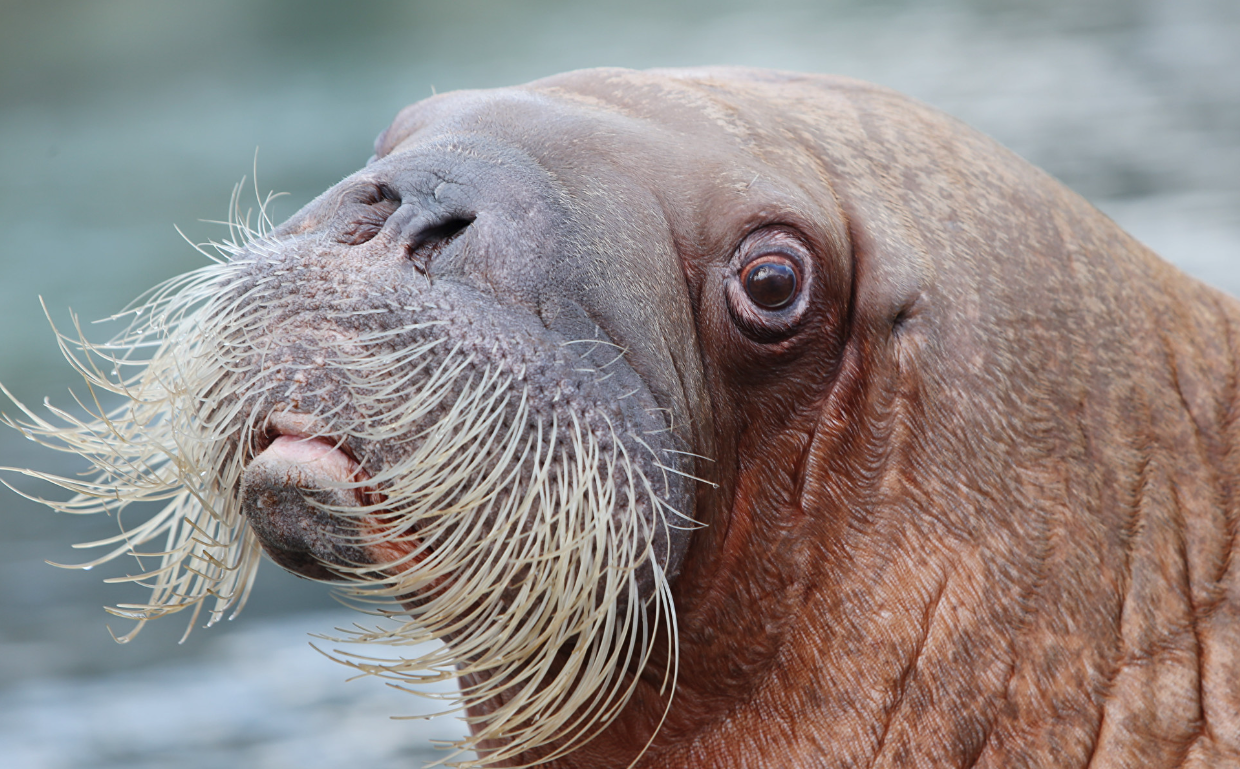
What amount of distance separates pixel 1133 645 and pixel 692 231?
1.38 meters

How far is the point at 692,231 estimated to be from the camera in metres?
2.80

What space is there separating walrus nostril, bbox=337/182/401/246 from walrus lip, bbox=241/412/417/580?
0.41 m

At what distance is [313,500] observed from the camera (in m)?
2.54

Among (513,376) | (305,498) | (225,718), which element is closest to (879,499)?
(513,376)

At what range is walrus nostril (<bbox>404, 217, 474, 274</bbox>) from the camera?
2629 mm

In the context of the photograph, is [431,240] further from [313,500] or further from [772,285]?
[772,285]

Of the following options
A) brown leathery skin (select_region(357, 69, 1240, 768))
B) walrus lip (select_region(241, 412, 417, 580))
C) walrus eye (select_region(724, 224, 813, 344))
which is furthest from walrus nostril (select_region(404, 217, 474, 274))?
walrus eye (select_region(724, 224, 813, 344))

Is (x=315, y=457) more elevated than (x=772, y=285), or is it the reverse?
(x=772, y=285)

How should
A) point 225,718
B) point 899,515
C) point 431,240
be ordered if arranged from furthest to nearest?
1. point 225,718
2. point 899,515
3. point 431,240

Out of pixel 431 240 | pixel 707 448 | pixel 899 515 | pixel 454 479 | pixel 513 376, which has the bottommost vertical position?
pixel 899 515

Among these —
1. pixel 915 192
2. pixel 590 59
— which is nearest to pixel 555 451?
pixel 915 192

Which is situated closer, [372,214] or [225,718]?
[372,214]

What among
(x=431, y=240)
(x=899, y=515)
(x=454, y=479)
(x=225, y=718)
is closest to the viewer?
(x=454, y=479)

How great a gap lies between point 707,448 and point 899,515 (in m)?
0.46
